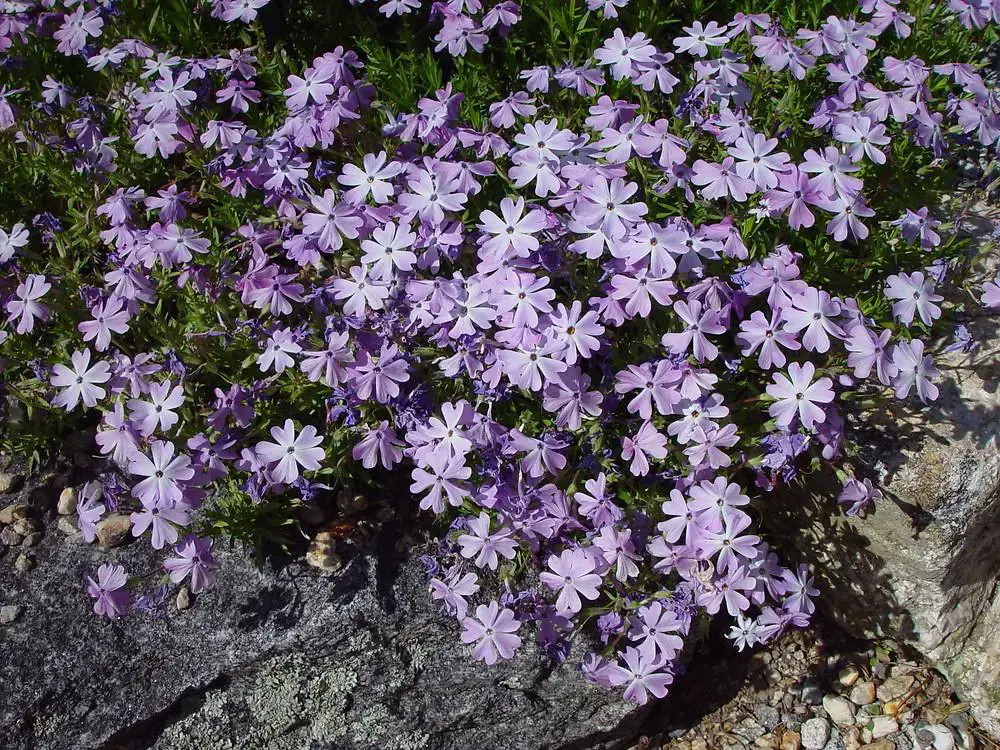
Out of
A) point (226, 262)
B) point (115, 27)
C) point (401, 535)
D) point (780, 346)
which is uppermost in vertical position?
point (115, 27)

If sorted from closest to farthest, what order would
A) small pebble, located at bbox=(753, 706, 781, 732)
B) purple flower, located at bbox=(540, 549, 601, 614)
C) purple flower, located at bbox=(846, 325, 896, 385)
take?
purple flower, located at bbox=(846, 325, 896, 385)
purple flower, located at bbox=(540, 549, 601, 614)
small pebble, located at bbox=(753, 706, 781, 732)

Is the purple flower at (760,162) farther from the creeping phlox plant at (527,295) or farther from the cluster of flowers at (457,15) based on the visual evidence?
the cluster of flowers at (457,15)

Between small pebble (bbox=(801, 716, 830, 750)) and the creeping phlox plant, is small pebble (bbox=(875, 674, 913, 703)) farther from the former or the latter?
the creeping phlox plant

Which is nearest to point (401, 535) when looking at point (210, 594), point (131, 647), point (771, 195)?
point (210, 594)

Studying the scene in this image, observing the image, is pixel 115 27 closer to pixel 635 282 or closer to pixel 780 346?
pixel 635 282

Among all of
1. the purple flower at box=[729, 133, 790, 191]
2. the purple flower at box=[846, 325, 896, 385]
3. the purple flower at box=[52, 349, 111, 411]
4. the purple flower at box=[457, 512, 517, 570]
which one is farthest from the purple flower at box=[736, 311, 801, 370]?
the purple flower at box=[52, 349, 111, 411]

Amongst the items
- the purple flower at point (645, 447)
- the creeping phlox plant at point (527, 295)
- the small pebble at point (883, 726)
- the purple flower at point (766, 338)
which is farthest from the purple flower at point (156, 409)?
the small pebble at point (883, 726)

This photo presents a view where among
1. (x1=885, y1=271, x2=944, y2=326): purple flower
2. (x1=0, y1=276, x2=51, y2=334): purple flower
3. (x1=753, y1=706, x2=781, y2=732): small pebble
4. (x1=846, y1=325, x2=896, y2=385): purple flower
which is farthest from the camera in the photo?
(x1=753, y1=706, x2=781, y2=732): small pebble
